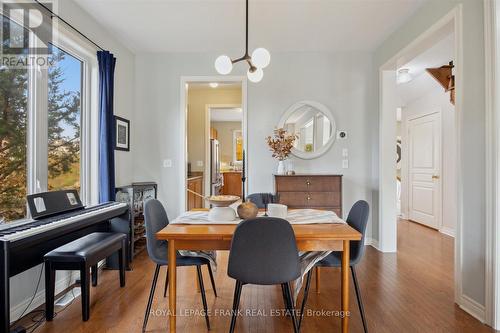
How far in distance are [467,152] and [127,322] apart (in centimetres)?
288

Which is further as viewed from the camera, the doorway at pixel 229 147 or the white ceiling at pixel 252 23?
the doorway at pixel 229 147

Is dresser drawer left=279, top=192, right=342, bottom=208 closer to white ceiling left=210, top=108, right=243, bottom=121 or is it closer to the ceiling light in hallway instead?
the ceiling light in hallway

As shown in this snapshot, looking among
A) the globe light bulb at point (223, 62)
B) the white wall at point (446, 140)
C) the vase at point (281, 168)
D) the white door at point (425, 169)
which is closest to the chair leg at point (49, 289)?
the globe light bulb at point (223, 62)

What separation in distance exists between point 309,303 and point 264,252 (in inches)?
42.9

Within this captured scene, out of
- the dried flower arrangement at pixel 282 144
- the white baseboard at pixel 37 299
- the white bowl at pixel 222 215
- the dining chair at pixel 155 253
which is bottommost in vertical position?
the white baseboard at pixel 37 299

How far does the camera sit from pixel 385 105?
144 inches

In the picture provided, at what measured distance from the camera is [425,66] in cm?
418

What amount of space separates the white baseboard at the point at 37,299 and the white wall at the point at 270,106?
1.58 metres

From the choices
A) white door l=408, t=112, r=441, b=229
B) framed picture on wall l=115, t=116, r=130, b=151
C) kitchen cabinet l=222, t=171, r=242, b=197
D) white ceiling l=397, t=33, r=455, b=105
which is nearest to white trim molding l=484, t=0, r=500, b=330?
white ceiling l=397, t=33, r=455, b=105

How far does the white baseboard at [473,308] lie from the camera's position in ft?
6.64

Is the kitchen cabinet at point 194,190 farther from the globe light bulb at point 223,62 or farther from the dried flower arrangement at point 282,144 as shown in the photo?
the globe light bulb at point 223,62

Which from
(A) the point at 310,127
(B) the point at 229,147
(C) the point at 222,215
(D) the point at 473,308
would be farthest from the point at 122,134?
(B) the point at 229,147

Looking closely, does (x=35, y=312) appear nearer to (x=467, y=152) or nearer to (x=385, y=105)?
(x=467, y=152)

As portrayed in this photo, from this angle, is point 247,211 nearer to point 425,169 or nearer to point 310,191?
point 310,191
